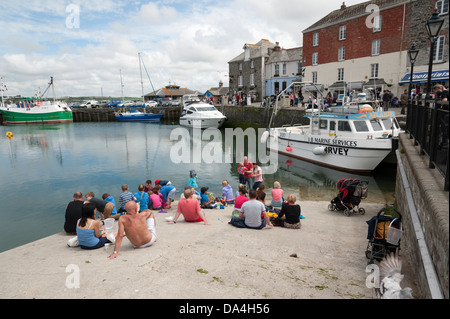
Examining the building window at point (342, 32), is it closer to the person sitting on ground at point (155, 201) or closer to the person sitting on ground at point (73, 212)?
the person sitting on ground at point (155, 201)

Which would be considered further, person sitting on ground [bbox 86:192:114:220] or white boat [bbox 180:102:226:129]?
white boat [bbox 180:102:226:129]

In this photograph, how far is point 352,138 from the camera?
16672 mm

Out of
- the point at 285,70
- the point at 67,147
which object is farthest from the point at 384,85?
the point at 67,147

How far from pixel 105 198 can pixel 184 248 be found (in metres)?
4.89

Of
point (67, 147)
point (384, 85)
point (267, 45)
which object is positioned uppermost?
point (267, 45)

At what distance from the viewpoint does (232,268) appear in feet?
17.0

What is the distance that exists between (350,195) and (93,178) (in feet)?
46.8

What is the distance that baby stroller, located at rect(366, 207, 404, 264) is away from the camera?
511 cm

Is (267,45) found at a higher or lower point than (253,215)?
higher

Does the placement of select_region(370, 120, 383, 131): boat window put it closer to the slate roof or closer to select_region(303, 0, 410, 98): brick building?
select_region(303, 0, 410, 98): brick building

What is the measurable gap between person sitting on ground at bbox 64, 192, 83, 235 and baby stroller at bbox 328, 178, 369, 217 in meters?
7.64

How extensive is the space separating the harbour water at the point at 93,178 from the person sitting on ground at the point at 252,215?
6.59 m

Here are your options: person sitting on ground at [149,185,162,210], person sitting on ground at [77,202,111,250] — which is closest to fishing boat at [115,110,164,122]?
person sitting on ground at [149,185,162,210]

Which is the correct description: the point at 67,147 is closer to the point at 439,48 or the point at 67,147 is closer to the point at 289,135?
the point at 289,135
